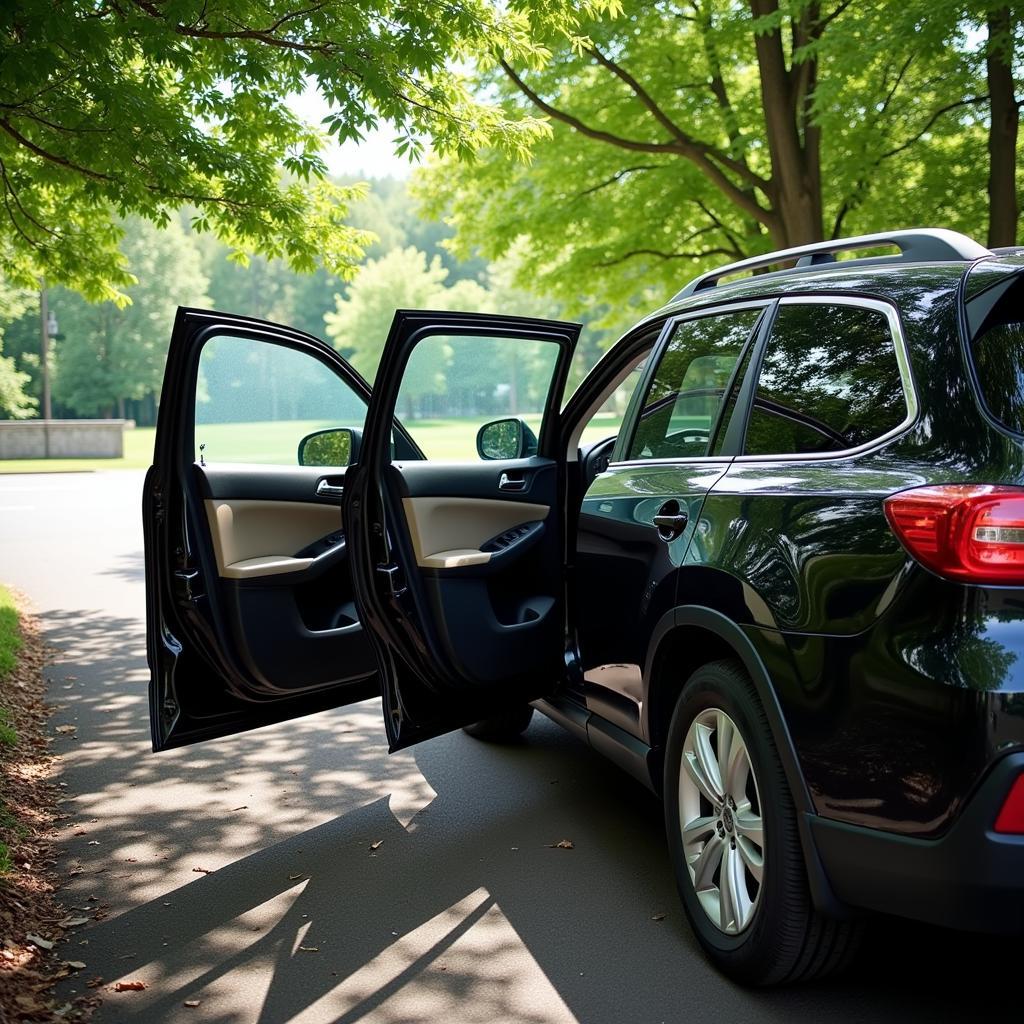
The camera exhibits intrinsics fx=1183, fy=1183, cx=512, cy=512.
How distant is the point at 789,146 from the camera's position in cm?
1377

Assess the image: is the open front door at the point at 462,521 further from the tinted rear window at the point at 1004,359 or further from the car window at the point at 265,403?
the tinted rear window at the point at 1004,359

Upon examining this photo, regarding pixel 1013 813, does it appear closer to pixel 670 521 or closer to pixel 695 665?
pixel 695 665

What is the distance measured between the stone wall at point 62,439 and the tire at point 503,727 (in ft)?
121

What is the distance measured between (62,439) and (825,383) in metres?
40.5

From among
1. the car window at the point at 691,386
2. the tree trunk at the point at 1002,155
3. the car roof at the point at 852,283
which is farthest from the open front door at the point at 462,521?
the tree trunk at the point at 1002,155

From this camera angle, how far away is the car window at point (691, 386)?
4008mm

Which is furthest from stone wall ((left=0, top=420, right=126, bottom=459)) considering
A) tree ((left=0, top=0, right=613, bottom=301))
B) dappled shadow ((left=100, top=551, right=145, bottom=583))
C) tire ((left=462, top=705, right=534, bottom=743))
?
tire ((left=462, top=705, right=534, bottom=743))

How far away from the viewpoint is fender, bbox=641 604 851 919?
3.04 m

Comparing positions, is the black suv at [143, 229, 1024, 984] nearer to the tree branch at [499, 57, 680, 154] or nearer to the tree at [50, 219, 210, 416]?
the tree branch at [499, 57, 680, 154]

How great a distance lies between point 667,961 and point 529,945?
0.45 metres

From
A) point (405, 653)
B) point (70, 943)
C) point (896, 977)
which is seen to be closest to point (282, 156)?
point (405, 653)

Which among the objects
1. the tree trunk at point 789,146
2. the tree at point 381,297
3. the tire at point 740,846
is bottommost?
the tire at point 740,846

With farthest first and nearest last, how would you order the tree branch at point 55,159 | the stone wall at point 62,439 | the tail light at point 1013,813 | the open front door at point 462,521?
the stone wall at point 62,439
the tree branch at point 55,159
the open front door at point 462,521
the tail light at point 1013,813

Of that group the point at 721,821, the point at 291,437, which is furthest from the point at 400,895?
the point at 291,437
